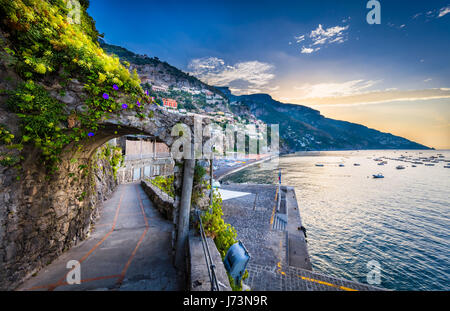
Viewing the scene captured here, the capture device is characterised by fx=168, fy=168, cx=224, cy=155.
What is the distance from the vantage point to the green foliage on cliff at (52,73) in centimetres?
351

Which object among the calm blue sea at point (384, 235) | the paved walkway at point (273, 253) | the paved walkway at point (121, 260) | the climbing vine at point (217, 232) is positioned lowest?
the calm blue sea at point (384, 235)

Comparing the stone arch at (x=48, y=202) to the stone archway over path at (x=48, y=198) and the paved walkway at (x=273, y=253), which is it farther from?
the paved walkway at (x=273, y=253)

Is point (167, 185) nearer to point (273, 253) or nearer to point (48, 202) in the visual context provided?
point (273, 253)

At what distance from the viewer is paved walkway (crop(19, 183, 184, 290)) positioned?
164 inches

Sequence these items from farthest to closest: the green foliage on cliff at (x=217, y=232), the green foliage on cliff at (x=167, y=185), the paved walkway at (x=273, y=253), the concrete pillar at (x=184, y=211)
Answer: the green foliage on cliff at (x=167, y=185), the paved walkway at (x=273, y=253), the green foliage on cliff at (x=217, y=232), the concrete pillar at (x=184, y=211)

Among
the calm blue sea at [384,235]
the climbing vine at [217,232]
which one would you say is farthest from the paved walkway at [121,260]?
the calm blue sea at [384,235]

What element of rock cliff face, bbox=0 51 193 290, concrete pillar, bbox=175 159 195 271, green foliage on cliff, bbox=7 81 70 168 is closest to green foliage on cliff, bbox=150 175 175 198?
rock cliff face, bbox=0 51 193 290

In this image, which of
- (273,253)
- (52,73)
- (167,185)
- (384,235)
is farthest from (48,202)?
(384,235)

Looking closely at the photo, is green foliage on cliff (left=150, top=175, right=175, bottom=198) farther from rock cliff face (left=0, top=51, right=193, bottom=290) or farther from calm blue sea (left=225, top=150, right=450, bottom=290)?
calm blue sea (left=225, top=150, right=450, bottom=290)

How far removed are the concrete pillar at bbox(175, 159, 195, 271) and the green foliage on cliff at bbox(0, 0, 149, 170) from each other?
215 centimetres

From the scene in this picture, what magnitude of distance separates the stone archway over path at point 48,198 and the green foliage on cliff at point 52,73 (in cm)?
22

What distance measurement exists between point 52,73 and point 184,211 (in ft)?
15.4
